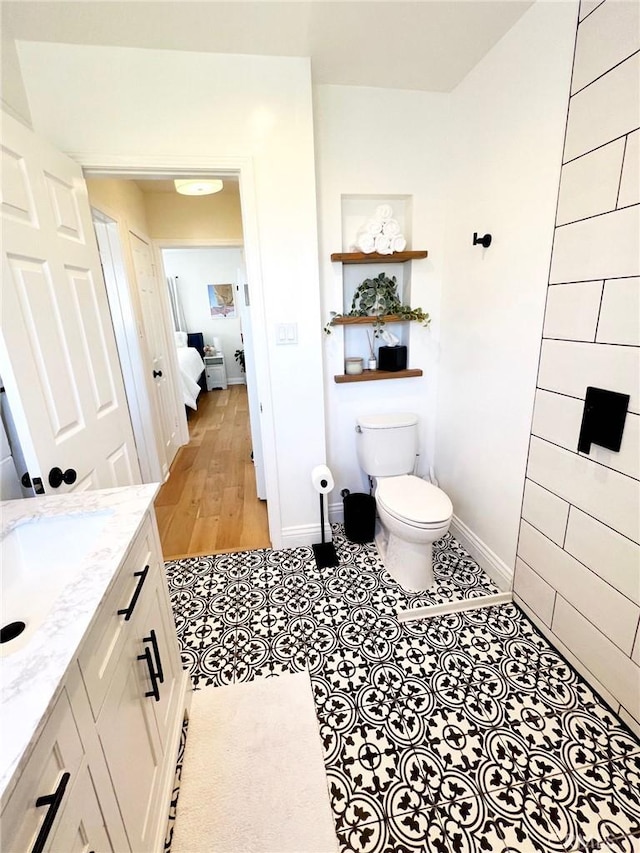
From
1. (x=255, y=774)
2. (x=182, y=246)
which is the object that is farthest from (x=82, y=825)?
(x=182, y=246)

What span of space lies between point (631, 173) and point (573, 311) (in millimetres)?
411

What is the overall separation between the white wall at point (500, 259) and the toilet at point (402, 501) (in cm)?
30

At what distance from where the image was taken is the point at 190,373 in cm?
557

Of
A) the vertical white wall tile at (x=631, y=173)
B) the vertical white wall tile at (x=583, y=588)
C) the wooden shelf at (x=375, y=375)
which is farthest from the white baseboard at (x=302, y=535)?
the vertical white wall tile at (x=631, y=173)

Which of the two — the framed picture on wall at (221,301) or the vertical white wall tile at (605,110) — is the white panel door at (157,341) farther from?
the framed picture on wall at (221,301)

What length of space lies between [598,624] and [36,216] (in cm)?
245

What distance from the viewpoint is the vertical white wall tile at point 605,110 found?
1.10 meters

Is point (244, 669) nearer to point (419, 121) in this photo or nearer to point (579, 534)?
point (579, 534)

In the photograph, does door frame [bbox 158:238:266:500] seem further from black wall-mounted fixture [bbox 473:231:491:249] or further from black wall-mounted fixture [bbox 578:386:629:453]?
black wall-mounted fixture [bbox 578:386:629:453]

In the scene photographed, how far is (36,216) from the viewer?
1313 millimetres

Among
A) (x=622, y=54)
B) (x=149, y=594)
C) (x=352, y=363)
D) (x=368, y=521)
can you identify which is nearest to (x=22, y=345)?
(x=149, y=594)

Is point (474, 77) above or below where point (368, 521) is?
above

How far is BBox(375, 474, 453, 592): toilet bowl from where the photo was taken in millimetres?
1777

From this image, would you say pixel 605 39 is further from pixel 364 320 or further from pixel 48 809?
pixel 48 809
